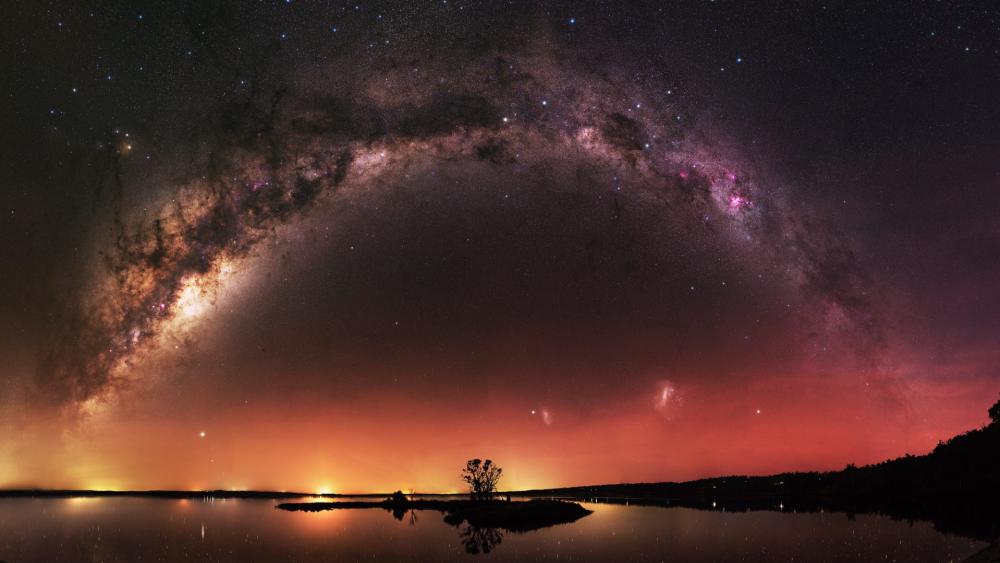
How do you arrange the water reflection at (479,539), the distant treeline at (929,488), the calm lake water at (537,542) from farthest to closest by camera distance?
the distant treeline at (929,488) → the water reflection at (479,539) → the calm lake water at (537,542)

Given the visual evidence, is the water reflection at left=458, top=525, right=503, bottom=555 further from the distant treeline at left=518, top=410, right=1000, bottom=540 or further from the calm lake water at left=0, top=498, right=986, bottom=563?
the distant treeline at left=518, top=410, right=1000, bottom=540

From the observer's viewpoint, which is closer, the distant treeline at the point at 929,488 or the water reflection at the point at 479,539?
the water reflection at the point at 479,539

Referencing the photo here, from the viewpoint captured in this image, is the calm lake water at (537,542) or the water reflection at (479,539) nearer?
the calm lake water at (537,542)

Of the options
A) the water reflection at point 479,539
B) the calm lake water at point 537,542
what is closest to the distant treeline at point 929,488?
the calm lake water at point 537,542

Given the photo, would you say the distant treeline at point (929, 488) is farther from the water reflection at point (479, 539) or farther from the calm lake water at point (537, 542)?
the water reflection at point (479, 539)

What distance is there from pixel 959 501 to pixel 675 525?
3931 cm

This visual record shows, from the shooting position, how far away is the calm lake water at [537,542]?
39406mm

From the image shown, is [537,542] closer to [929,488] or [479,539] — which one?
[479,539]

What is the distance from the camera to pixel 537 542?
48.7 metres

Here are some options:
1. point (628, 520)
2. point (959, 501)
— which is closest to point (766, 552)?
point (628, 520)

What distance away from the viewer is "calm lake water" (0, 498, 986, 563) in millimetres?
39406

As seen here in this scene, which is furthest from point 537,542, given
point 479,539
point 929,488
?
point 929,488

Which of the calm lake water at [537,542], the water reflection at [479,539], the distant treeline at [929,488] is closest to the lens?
the calm lake water at [537,542]

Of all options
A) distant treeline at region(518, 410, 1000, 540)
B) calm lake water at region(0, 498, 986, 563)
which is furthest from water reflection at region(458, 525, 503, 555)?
distant treeline at region(518, 410, 1000, 540)
